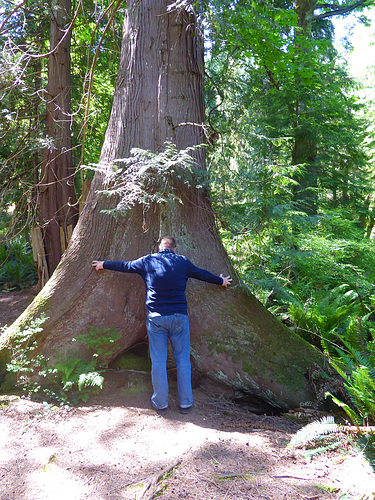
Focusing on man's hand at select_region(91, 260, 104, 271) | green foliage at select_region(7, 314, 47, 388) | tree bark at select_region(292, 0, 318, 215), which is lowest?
green foliage at select_region(7, 314, 47, 388)

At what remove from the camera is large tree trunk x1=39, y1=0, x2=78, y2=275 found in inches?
309

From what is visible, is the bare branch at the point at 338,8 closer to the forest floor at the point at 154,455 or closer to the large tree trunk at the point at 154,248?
the large tree trunk at the point at 154,248

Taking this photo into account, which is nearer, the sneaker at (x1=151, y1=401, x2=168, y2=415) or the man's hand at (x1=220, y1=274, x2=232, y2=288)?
the sneaker at (x1=151, y1=401, x2=168, y2=415)

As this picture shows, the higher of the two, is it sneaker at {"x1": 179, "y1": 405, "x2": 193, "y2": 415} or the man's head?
the man's head

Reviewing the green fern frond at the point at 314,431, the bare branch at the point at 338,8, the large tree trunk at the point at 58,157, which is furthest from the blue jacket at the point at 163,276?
the bare branch at the point at 338,8

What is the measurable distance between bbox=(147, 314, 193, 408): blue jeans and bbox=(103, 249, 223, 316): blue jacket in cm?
13

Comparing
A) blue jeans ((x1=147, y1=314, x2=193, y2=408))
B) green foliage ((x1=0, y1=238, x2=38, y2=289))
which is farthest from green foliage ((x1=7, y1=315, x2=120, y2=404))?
green foliage ((x1=0, y1=238, x2=38, y2=289))

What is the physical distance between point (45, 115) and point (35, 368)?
18.7ft

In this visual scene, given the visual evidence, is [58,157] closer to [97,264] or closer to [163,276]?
[97,264]

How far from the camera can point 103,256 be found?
198 inches

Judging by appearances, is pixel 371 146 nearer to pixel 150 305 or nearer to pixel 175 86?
pixel 175 86

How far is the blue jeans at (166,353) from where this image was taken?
4285 mm

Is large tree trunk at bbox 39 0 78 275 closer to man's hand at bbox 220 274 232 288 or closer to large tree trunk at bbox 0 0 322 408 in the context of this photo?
large tree trunk at bbox 0 0 322 408

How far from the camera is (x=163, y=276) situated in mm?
4480
